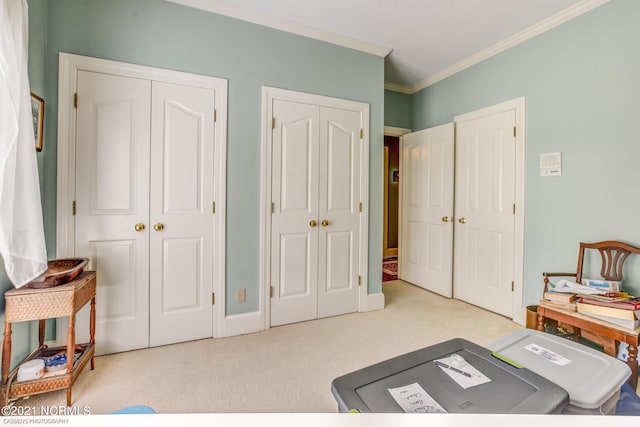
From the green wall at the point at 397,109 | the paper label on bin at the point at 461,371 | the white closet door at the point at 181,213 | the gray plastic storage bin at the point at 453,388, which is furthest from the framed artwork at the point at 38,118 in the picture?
the green wall at the point at 397,109

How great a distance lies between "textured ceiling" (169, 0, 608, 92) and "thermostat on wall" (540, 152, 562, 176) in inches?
43.8

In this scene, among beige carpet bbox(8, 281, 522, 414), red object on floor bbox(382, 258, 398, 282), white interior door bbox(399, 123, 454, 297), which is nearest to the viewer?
beige carpet bbox(8, 281, 522, 414)

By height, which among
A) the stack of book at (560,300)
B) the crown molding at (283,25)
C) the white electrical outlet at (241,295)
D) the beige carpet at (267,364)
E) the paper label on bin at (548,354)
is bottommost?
the beige carpet at (267,364)

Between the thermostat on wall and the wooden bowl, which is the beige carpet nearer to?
the wooden bowl

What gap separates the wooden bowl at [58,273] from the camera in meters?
1.66

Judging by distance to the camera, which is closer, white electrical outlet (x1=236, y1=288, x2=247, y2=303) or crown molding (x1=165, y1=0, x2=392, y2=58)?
crown molding (x1=165, y1=0, x2=392, y2=58)

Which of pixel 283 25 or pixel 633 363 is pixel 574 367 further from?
pixel 283 25

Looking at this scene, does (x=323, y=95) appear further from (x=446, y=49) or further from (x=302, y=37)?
(x=446, y=49)

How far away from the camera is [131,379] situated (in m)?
1.91

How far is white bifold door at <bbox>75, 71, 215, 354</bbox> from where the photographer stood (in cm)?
217

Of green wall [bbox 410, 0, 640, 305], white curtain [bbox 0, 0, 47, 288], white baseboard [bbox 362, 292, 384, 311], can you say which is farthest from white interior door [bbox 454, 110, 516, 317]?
white curtain [bbox 0, 0, 47, 288]

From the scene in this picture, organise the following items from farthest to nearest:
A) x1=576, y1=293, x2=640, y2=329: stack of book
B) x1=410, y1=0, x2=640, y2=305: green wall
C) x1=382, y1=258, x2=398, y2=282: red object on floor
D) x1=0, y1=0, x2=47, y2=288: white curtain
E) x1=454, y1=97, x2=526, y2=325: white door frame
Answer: x1=382, y1=258, x2=398, y2=282: red object on floor < x1=454, y1=97, x2=526, y2=325: white door frame < x1=410, y1=0, x2=640, y2=305: green wall < x1=576, y1=293, x2=640, y2=329: stack of book < x1=0, y1=0, x2=47, y2=288: white curtain

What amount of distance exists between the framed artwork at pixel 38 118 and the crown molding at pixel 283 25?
1.19 metres

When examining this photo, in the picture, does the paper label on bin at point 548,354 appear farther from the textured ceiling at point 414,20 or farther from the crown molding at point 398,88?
the crown molding at point 398,88
